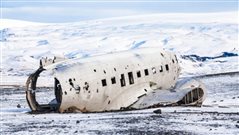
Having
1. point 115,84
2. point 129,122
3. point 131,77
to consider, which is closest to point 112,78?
point 115,84

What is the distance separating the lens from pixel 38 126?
25.9 metres

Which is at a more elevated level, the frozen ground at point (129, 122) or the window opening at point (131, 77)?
the window opening at point (131, 77)

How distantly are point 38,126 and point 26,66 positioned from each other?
13294 centimetres

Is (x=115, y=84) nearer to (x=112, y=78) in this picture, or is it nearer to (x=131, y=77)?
(x=112, y=78)

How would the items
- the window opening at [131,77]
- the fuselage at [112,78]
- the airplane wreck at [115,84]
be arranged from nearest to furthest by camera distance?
the fuselage at [112,78] < the airplane wreck at [115,84] < the window opening at [131,77]

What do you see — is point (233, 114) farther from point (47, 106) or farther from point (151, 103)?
point (47, 106)

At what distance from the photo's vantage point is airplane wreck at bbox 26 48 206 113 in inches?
1226

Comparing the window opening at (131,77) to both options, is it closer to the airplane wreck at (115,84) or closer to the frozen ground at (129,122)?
the airplane wreck at (115,84)

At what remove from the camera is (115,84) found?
33594mm

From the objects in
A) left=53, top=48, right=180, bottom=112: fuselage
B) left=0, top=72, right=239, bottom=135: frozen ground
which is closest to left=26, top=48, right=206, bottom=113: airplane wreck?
left=53, top=48, right=180, bottom=112: fuselage

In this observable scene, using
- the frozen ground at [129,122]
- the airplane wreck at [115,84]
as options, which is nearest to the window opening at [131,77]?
the airplane wreck at [115,84]

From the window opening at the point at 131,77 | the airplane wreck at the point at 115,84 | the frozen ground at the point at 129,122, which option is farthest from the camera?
the window opening at the point at 131,77

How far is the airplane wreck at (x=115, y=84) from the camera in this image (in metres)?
31.1

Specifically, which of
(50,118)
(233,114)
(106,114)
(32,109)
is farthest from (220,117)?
(32,109)
